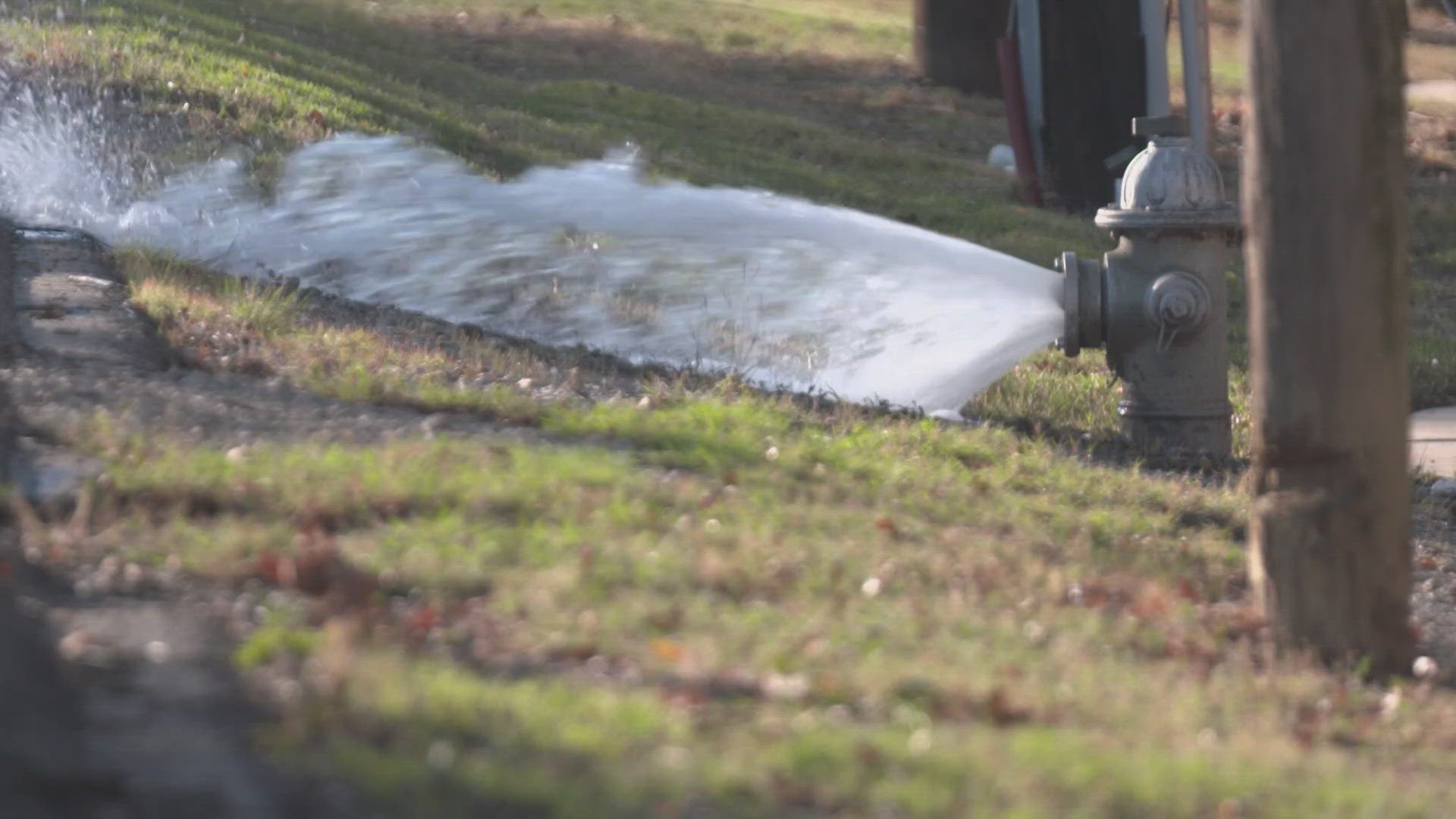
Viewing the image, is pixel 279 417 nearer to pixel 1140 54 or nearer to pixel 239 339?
pixel 239 339

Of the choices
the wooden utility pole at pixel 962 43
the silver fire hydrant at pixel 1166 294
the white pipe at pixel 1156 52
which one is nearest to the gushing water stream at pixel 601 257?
the silver fire hydrant at pixel 1166 294

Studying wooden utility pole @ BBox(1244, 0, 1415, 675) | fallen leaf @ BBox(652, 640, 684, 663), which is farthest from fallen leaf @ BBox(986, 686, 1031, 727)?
wooden utility pole @ BBox(1244, 0, 1415, 675)

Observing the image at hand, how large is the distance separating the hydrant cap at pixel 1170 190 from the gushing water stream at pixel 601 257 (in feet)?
2.12

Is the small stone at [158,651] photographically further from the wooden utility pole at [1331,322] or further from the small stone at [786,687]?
the wooden utility pole at [1331,322]

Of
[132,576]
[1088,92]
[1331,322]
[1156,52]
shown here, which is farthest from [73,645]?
[1088,92]

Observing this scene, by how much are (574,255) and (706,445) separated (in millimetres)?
3209

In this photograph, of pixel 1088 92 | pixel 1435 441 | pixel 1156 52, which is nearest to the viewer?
Answer: pixel 1435 441

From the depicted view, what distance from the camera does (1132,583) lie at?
5.36 meters

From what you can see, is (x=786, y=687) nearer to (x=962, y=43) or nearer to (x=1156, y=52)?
(x=1156, y=52)

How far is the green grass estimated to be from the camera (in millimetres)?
3236

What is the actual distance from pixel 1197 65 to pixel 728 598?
776cm

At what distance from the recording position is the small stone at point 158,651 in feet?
11.2

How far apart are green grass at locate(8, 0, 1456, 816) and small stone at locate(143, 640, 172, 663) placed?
0.13 metres

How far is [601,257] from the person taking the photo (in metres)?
8.98
